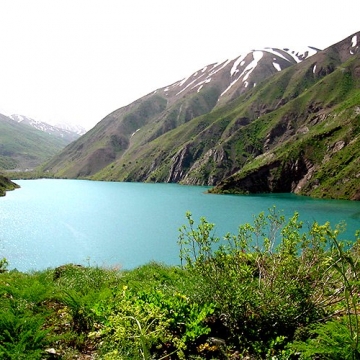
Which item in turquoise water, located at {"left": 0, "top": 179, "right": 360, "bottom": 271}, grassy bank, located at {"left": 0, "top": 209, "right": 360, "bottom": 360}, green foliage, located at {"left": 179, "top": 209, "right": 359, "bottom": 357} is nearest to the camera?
grassy bank, located at {"left": 0, "top": 209, "right": 360, "bottom": 360}

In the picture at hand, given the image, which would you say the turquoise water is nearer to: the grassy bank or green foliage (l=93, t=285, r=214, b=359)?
the grassy bank

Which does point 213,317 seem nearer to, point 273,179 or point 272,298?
point 272,298

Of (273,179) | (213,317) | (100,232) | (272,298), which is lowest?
(100,232)

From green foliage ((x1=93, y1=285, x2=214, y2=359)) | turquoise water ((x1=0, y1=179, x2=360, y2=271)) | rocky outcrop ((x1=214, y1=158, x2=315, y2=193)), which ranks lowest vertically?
turquoise water ((x1=0, y1=179, x2=360, y2=271))

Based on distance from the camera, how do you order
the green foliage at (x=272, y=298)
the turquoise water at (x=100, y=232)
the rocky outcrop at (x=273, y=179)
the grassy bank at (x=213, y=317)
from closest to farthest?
the grassy bank at (x=213, y=317) → the green foliage at (x=272, y=298) → the turquoise water at (x=100, y=232) → the rocky outcrop at (x=273, y=179)

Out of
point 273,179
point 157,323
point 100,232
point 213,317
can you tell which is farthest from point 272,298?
point 273,179

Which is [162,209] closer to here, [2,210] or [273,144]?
[2,210]

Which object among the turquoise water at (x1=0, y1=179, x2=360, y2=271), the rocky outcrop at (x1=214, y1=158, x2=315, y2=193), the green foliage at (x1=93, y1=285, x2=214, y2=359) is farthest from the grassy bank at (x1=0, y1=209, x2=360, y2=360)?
the rocky outcrop at (x1=214, y1=158, x2=315, y2=193)

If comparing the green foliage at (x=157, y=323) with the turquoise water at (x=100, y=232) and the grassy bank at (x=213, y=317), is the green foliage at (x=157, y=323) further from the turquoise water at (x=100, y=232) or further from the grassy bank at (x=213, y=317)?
the turquoise water at (x=100, y=232)

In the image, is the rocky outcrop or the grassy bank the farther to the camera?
the rocky outcrop

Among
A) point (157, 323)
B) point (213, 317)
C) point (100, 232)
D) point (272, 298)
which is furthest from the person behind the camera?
point (100, 232)

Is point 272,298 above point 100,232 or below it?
above

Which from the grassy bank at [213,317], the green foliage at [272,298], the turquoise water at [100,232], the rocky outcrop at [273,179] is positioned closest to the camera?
the grassy bank at [213,317]

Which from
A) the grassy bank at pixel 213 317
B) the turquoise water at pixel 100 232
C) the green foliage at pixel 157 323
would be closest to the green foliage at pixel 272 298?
the grassy bank at pixel 213 317
